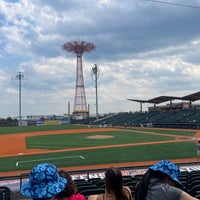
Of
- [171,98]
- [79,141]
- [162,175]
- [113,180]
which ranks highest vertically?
[171,98]

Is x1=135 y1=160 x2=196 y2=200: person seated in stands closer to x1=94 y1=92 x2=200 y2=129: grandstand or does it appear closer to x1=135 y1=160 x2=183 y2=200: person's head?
x1=135 y1=160 x2=183 y2=200: person's head

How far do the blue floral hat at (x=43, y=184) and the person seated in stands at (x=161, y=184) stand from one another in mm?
950

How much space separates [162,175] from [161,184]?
0.09m

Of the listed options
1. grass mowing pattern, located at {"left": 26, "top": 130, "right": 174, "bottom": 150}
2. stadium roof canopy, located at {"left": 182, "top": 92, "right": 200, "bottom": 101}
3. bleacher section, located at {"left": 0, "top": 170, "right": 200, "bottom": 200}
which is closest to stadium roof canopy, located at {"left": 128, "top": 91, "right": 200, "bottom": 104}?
stadium roof canopy, located at {"left": 182, "top": 92, "right": 200, "bottom": 101}

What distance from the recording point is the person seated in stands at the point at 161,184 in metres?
3.28

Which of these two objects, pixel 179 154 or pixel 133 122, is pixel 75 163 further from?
pixel 133 122

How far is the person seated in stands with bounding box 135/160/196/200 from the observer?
3.28m

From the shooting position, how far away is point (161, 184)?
3.40 metres

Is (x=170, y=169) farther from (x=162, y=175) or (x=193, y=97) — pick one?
(x=193, y=97)

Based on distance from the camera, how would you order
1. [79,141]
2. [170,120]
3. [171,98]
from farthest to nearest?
[171,98], [170,120], [79,141]

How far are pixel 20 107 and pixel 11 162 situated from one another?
66.7 m

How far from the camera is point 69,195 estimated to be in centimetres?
368

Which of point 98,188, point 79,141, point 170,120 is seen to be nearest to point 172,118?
point 170,120

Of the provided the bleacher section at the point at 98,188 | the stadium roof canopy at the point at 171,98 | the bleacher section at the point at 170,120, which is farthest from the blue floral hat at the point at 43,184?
the stadium roof canopy at the point at 171,98
